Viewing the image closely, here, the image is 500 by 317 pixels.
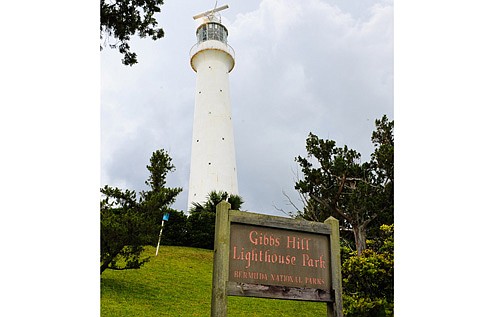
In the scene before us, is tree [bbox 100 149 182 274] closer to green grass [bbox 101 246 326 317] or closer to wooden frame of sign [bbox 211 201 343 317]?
green grass [bbox 101 246 326 317]

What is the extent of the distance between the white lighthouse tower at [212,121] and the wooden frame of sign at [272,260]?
644 inches

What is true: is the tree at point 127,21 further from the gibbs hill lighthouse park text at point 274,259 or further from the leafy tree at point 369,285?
the leafy tree at point 369,285

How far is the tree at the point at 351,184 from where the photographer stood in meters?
11.7

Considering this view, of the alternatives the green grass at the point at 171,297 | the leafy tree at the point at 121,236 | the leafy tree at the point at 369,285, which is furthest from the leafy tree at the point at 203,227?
the leafy tree at the point at 369,285

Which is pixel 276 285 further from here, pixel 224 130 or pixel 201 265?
pixel 224 130

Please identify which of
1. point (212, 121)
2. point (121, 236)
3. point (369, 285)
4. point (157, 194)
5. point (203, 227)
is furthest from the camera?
point (212, 121)

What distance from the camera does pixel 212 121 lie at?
70.9 ft

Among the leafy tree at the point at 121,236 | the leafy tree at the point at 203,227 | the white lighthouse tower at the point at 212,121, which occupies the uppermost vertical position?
the white lighthouse tower at the point at 212,121

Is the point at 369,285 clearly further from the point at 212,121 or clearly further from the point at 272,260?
the point at 212,121

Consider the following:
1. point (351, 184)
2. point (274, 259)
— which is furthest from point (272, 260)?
point (351, 184)

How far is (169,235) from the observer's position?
699 inches

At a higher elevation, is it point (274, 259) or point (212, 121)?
point (212, 121)

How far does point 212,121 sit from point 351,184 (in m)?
10.5

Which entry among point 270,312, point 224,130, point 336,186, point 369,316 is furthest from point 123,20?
point 224,130
